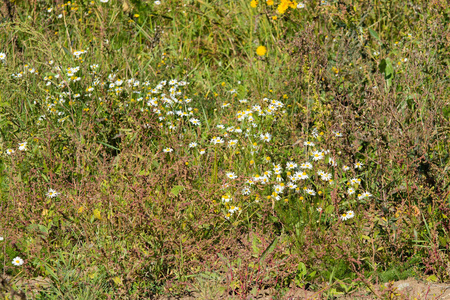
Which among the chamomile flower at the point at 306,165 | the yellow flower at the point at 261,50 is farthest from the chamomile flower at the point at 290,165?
the yellow flower at the point at 261,50

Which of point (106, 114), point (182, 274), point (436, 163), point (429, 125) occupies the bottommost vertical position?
point (182, 274)

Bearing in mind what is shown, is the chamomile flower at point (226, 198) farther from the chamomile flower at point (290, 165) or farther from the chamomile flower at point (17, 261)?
the chamomile flower at point (17, 261)

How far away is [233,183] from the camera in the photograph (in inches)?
125

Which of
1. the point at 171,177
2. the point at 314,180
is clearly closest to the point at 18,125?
the point at 171,177

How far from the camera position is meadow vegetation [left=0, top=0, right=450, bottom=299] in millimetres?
2740

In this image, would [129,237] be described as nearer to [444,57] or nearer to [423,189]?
[423,189]

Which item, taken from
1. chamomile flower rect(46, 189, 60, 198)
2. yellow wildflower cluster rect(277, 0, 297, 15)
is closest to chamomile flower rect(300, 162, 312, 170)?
chamomile flower rect(46, 189, 60, 198)

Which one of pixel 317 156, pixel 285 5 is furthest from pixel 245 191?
pixel 285 5

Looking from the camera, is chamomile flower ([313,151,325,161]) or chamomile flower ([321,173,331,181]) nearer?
chamomile flower ([321,173,331,181])

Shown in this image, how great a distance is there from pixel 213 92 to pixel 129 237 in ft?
6.17

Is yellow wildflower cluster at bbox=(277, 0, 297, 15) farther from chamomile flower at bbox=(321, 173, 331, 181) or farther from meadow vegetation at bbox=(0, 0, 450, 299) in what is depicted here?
chamomile flower at bbox=(321, 173, 331, 181)

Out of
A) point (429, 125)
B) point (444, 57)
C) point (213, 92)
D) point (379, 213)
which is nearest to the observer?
point (429, 125)

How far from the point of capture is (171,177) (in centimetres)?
313

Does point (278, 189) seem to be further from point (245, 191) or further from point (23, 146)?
point (23, 146)
